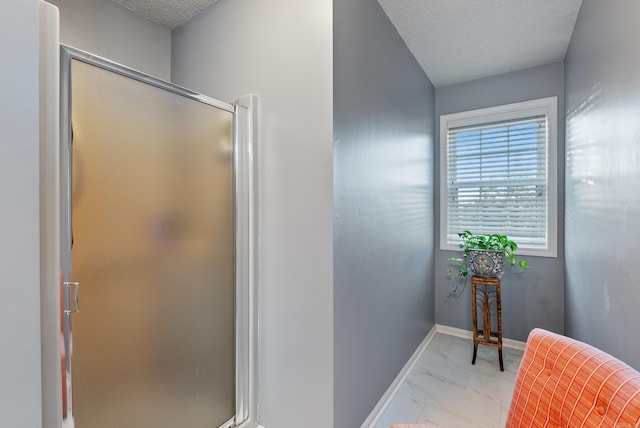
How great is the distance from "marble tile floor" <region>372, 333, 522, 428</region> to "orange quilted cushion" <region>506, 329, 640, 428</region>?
94cm

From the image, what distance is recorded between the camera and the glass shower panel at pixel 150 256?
1116mm

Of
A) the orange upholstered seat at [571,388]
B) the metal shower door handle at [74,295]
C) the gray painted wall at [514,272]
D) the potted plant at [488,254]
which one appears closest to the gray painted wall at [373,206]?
the potted plant at [488,254]

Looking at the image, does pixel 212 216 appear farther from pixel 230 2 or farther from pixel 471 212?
pixel 471 212

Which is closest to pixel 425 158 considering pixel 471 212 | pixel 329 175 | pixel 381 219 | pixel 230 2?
pixel 471 212

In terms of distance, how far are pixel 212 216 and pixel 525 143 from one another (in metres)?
2.80

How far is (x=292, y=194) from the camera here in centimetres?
155

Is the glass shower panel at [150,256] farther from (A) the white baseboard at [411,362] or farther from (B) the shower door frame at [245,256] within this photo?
(A) the white baseboard at [411,362]

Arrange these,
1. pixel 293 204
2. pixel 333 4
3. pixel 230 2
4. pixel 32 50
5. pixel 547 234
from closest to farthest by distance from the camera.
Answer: pixel 32 50 < pixel 333 4 < pixel 293 204 < pixel 230 2 < pixel 547 234

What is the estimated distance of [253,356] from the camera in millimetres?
1671

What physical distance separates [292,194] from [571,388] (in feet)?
4.24

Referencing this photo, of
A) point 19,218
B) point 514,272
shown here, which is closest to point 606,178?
point 514,272

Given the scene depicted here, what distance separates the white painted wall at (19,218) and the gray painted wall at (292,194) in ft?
3.13

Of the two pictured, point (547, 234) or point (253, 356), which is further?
point (547, 234)

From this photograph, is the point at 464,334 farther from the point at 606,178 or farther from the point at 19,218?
the point at 19,218
